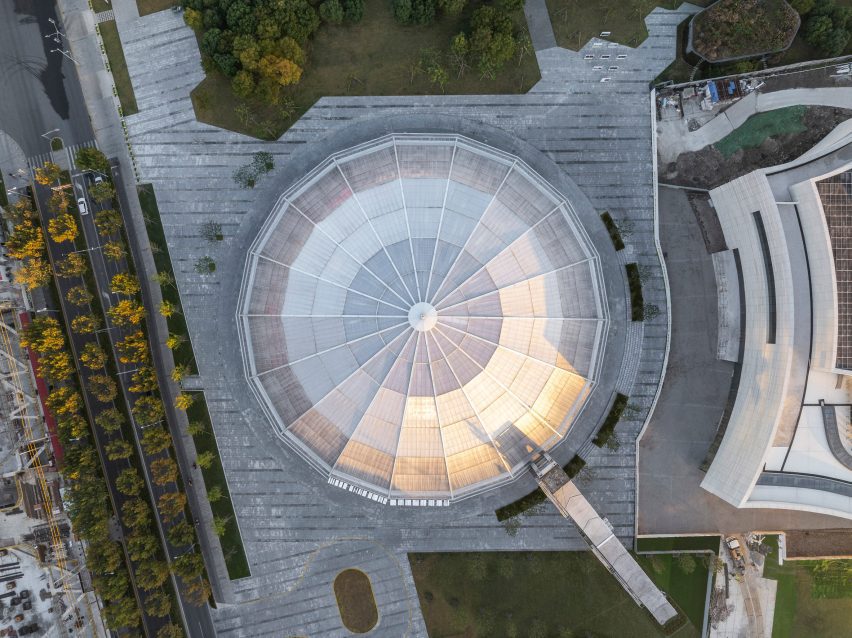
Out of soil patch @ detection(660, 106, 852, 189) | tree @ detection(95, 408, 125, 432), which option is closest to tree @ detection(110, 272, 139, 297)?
tree @ detection(95, 408, 125, 432)

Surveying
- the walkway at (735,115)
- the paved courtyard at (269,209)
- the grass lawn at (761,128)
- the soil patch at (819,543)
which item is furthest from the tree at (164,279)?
the soil patch at (819,543)

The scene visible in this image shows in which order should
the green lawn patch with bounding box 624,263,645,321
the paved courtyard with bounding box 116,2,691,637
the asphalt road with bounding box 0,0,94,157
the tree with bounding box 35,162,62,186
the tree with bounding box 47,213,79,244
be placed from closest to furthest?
1. the tree with bounding box 35,162,62,186
2. the tree with bounding box 47,213,79,244
3. the green lawn patch with bounding box 624,263,645,321
4. the paved courtyard with bounding box 116,2,691,637
5. the asphalt road with bounding box 0,0,94,157

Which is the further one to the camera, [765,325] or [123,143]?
[123,143]

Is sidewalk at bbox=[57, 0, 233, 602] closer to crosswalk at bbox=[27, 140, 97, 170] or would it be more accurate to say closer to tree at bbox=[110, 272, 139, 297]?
tree at bbox=[110, 272, 139, 297]

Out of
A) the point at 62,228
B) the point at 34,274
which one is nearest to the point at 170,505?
the point at 34,274

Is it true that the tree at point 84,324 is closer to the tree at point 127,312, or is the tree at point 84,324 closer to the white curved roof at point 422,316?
the tree at point 127,312

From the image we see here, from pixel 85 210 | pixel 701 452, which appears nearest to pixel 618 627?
pixel 701 452

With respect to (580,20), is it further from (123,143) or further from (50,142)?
(50,142)
